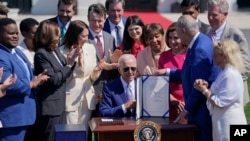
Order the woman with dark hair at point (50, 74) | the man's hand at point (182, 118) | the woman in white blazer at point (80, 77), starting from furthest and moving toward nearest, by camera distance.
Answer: the woman in white blazer at point (80, 77) < the woman with dark hair at point (50, 74) < the man's hand at point (182, 118)

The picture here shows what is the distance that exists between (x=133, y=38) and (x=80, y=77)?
930 millimetres

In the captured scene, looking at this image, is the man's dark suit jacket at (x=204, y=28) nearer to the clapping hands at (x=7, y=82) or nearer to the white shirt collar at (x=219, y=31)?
the white shirt collar at (x=219, y=31)

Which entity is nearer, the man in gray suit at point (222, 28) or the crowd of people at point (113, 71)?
the crowd of people at point (113, 71)

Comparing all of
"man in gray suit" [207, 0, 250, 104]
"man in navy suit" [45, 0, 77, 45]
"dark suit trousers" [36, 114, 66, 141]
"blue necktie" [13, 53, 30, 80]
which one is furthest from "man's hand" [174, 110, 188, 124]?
"man in navy suit" [45, 0, 77, 45]

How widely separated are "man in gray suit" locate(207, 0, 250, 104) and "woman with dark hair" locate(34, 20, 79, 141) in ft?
4.85

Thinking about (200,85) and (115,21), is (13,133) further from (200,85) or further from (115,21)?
(115,21)

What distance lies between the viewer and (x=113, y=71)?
316 inches

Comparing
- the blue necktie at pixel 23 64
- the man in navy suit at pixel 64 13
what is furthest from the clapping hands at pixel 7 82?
the man in navy suit at pixel 64 13

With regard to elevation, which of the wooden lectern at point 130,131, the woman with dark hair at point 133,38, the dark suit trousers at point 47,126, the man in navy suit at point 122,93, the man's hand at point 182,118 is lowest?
the dark suit trousers at point 47,126

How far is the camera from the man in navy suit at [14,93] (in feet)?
22.5

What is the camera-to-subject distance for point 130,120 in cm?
688

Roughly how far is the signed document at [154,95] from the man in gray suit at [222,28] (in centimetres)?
98

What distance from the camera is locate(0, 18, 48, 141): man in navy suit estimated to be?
6.84 metres

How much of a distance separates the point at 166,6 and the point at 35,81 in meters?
24.3
